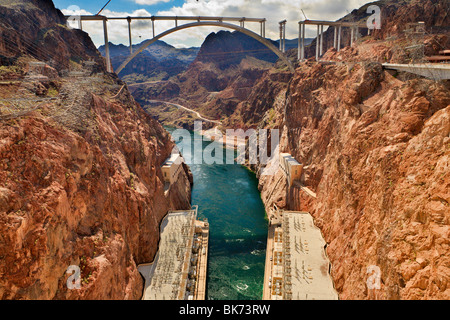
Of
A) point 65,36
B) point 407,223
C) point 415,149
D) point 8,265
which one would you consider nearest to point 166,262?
point 8,265

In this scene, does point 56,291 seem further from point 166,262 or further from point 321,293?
point 321,293

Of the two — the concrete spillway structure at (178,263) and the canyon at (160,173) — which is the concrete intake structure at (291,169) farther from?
the concrete spillway structure at (178,263)

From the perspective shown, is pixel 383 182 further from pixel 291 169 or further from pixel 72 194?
pixel 291 169

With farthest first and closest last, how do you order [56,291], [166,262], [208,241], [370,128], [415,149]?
[208,241] < [166,262] < [370,128] < [415,149] < [56,291]

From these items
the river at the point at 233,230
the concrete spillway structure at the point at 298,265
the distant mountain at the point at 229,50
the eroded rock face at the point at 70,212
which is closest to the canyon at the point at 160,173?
the eroded rock face at the point at 70,212

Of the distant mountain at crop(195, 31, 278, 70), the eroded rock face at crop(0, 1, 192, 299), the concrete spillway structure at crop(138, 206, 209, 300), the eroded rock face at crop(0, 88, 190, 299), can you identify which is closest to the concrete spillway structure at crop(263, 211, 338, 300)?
the concrete spillway structure at crop(138, 206, 209, 300)

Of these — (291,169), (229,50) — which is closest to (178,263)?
(291,169)

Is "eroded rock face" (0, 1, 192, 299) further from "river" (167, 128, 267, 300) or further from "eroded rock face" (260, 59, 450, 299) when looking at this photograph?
"eroded rock face" (260, 59, 450, 299)
